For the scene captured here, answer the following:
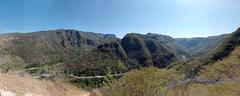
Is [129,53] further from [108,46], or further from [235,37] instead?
[235,37]

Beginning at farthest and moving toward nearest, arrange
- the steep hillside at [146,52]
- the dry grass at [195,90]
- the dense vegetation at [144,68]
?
1. the steep hillside at [146,52]
2. the dry grass at [195,90]
3. the dense vegetation at [144,68]

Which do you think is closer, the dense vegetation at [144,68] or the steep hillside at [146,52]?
the dense vegetation at [144,68]

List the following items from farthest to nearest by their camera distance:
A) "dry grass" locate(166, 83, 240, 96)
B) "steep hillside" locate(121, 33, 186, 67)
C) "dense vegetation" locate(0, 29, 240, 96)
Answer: "steep hillside" locate(121, 33, 186, 67) < "dry grass" locate(166, 83, 240, 96) < "dense vegetation" locate(0, 29, 240, 96)

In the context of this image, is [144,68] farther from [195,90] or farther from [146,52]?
[146,52]

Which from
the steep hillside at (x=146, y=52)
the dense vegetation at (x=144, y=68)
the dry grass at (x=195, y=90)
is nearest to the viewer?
the dense vegetation at (x=144, y=68)

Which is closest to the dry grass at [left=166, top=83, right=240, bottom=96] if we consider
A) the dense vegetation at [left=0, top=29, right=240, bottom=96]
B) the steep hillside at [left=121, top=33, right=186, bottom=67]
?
the dense vegetation at [left=0, top=29, right=240, bottom=96]

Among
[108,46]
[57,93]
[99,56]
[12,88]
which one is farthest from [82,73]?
[12,88]

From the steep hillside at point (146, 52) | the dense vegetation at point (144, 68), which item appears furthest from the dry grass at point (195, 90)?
the steep hillside at point (146, 52)

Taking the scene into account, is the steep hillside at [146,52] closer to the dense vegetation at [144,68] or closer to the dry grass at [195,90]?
the dense vegetation at [144,68]

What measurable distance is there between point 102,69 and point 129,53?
46766 millimetres

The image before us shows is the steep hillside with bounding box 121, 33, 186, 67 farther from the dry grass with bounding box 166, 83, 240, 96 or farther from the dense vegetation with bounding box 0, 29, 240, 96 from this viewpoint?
the dry grass with bounding box 166, 83, 240, 96

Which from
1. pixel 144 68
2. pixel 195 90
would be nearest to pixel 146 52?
pixel 144 68

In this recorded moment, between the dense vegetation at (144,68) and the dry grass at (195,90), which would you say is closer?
the dense vegetation at (144,68)

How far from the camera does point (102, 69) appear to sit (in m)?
124
